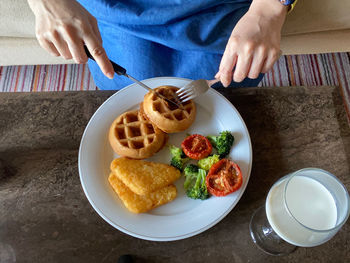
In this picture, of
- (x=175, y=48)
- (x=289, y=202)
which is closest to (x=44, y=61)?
(x=175, y=48)

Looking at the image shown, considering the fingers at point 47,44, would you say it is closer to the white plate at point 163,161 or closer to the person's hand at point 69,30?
the person's hand at point 69,30

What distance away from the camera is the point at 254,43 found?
1.18m

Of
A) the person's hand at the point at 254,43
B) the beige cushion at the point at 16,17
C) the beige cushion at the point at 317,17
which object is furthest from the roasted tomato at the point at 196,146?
the beige cushion at the point at 16,17

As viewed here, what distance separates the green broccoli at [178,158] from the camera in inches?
47.9

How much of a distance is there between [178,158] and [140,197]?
0.70ft

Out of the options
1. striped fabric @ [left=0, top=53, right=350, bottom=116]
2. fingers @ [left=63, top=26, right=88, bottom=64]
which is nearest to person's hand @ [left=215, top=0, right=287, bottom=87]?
fingers @ [left=63, top=26, right=88, bottom=64]

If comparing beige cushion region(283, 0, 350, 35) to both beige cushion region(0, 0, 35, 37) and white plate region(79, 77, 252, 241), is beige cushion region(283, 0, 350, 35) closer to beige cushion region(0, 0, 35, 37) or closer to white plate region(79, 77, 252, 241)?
white plate region(79, 77, 252, 241)

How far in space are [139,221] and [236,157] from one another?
1.51 feet

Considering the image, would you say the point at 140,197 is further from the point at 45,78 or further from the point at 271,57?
the point at 45,78

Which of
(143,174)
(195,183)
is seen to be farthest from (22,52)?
(195,183)

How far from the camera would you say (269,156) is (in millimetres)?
1277

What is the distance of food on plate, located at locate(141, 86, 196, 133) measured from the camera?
4.16ft

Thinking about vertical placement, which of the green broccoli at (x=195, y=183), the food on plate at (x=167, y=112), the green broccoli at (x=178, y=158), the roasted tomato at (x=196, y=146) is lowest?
the green broccoli at (x=195, y=183)

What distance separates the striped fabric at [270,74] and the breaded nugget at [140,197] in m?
1.52
